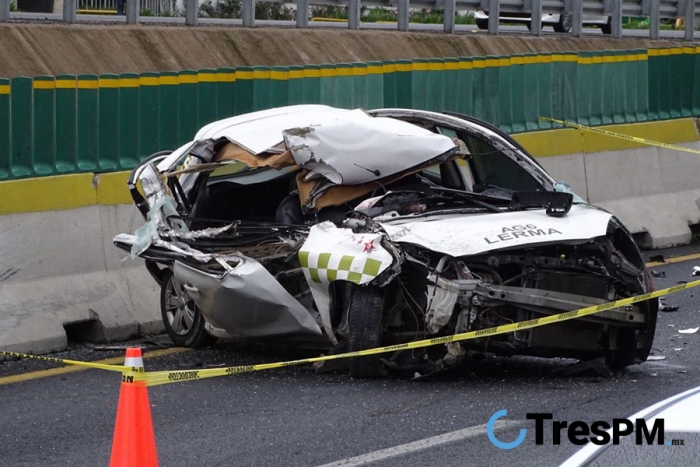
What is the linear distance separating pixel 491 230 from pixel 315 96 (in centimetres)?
491

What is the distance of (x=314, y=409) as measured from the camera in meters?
7.68

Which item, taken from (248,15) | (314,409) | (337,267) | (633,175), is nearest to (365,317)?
(337,267)

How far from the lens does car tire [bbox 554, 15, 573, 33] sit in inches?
901

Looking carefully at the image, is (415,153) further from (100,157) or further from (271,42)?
(271,42)

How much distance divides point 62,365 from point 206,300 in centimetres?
116

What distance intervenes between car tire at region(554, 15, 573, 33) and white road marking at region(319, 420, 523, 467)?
16.4 meters

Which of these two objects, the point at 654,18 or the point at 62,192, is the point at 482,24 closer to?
the point at 654,18

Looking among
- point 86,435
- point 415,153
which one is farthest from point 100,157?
point 86,435

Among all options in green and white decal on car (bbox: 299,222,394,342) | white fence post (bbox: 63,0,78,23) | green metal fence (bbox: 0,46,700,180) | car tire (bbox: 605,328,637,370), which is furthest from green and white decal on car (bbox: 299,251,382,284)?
white fence post (bbox: 63,0,78,23)

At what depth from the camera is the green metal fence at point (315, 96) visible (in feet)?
33.1

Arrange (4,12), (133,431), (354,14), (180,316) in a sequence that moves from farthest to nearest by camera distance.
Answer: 1. (354,14)
2. (4,12)
3. (180,316)
4. (133,431)

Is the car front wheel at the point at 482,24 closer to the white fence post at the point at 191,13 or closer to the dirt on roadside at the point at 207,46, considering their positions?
the dirt on roadside at the point at 207,46

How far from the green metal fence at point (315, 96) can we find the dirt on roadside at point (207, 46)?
1855mm

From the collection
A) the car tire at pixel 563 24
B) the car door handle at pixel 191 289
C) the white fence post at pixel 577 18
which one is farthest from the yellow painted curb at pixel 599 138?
the car tire at pixel 563 24
